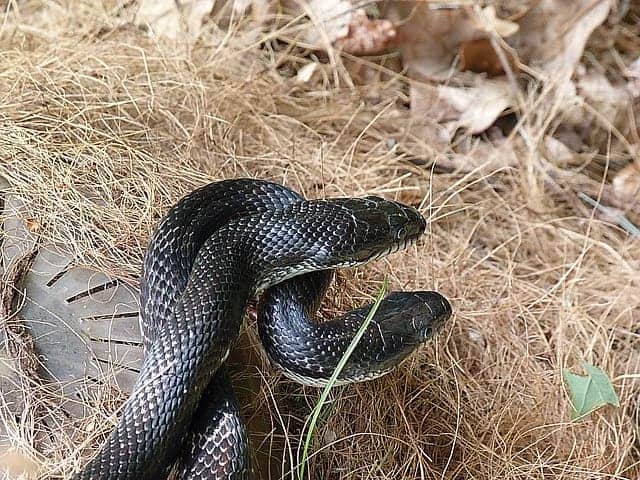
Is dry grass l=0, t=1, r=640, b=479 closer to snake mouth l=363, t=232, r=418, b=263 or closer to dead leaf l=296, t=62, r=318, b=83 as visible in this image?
dead leaf l=296, t=62, r=318, b=83

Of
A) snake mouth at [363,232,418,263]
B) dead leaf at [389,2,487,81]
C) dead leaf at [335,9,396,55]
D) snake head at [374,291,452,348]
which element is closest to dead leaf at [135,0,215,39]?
dead leaf at [335,9,396,55]

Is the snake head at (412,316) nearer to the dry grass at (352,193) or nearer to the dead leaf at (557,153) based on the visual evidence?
the dry grass at (352,193)

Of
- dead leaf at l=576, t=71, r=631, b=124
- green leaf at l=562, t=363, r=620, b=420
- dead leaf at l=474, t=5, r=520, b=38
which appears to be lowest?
green leaf at l=562, t=363, r=620, b=420

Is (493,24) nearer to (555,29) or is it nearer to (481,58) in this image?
(481,58)

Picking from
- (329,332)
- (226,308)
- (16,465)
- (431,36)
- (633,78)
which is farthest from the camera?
(633,78)

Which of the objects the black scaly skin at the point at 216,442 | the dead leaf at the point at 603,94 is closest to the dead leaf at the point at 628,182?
the dead leaf at the point at 603,94

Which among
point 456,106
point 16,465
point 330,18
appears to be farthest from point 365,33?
point 16,465
